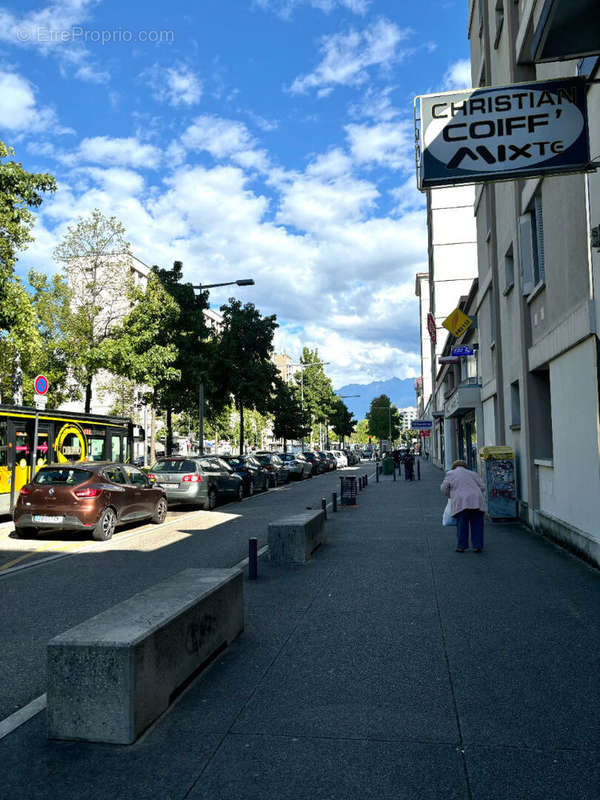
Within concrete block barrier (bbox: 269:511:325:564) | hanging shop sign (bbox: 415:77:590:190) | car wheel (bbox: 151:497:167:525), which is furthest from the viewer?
car wheel (bbox: 151:497:167:525)

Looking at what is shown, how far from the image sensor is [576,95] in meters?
6.39

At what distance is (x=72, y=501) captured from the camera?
39.3 feet

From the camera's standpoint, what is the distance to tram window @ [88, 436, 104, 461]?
789 inches

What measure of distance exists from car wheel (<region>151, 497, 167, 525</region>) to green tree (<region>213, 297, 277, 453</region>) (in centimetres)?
1828

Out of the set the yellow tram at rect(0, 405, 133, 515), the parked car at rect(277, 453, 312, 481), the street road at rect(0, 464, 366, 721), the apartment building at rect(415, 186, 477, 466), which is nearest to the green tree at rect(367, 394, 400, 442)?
the apartment building at rect(415, 186, 477, 466)

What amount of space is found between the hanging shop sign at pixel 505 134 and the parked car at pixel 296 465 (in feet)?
93.8

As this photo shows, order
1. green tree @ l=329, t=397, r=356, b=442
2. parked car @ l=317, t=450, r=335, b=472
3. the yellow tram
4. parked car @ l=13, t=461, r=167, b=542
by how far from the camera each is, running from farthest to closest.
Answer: green tree @ l=329, t=397, r=356, b=442 → parked car @ l=317, t=450, r=335, b=472 → the yellow tram → parked car @ l=13, t=461, r=167, b=542

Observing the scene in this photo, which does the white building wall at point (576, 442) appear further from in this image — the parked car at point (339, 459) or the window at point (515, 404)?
the parked car at point (339, 459)

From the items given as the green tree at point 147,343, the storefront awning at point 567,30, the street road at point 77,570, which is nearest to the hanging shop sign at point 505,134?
the storefront awning at point 567,30

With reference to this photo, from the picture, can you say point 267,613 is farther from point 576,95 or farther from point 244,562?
point 576,95

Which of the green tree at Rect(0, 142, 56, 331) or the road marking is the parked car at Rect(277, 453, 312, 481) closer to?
the green tree at Rect(0, 142, 56, 331)

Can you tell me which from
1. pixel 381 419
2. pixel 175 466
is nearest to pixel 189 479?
pixel 175 466

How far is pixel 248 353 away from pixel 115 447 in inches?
646

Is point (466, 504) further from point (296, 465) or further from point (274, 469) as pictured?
point (296, 465)
